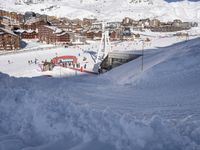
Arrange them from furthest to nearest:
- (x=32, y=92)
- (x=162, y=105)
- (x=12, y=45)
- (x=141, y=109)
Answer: (x=12, y=45), (x=162, y=105), (x=141, y=109), (x=32, y=92)

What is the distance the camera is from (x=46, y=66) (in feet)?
97.2

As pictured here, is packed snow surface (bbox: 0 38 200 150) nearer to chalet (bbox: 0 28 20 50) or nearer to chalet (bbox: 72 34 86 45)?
chalet (bbox: 0 28 20 50)

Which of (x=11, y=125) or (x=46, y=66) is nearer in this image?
(x=11, y=125)

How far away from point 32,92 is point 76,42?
205ft

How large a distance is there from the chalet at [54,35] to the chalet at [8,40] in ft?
40.8

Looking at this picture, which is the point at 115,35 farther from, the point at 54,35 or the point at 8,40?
the point at 8,40

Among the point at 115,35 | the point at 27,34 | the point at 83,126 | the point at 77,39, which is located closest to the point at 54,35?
the point at 77,39

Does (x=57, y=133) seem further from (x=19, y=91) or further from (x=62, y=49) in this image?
(x=62, y=49)

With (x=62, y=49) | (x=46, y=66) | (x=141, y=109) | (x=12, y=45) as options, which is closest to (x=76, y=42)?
(x=62, y=49)

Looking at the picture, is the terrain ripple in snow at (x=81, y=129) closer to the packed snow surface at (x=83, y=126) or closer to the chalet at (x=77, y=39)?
the packed snow surface at (x=83, y=126)

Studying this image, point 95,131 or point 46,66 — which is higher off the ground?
point 95,131

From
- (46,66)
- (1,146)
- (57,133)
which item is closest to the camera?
(1,146)

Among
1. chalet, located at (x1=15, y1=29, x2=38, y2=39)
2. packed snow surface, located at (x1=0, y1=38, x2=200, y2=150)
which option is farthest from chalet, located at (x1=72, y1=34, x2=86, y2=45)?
packed snow surface, located at (x1=0, y1=38, x2=200, y2=150)

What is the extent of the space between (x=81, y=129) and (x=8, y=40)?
4816 cm
